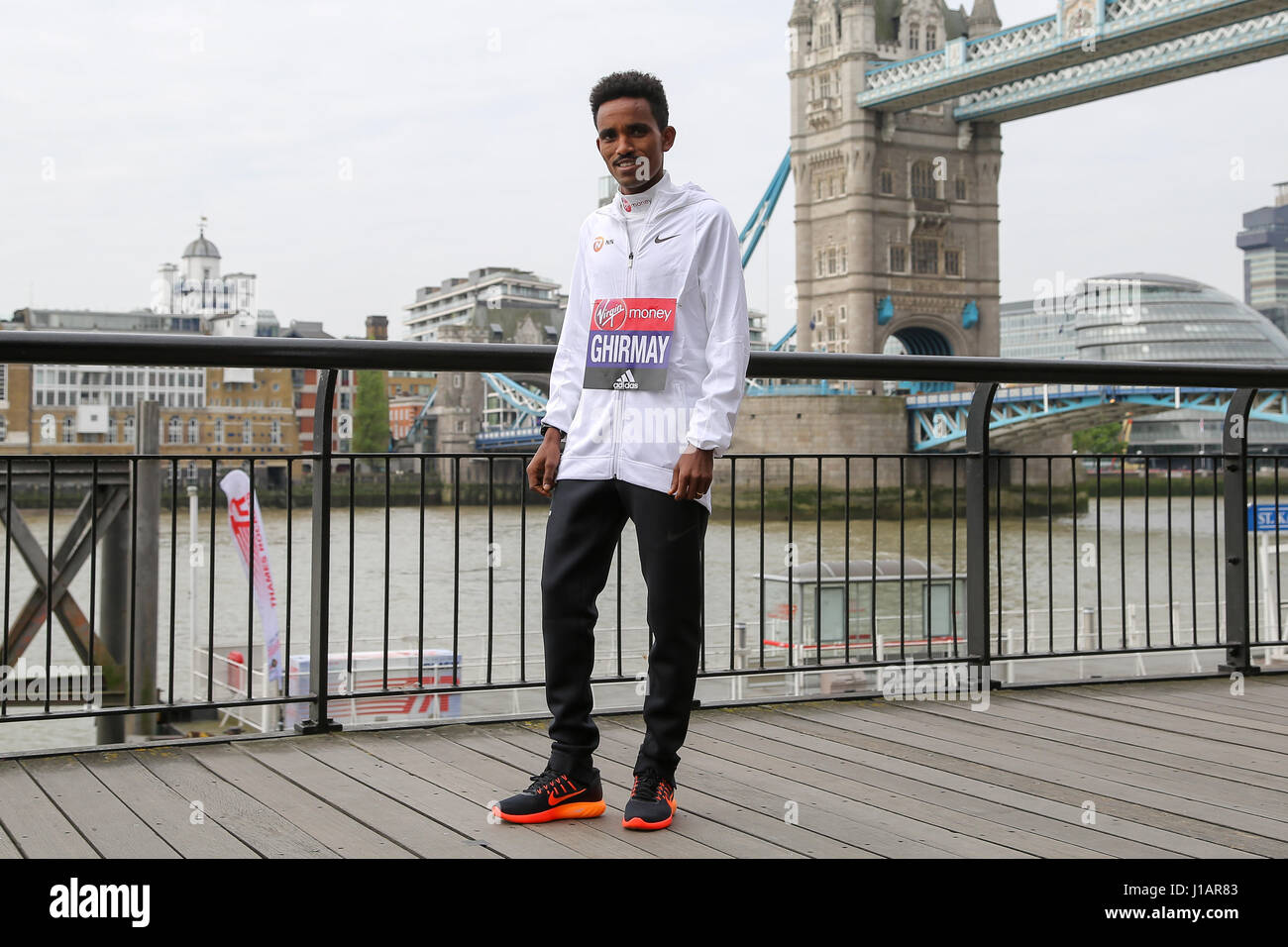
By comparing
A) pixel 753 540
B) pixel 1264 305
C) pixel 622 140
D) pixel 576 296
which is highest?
pixel 1264 305

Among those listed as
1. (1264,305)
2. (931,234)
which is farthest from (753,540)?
(1264,305)

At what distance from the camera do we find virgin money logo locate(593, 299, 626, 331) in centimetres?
235

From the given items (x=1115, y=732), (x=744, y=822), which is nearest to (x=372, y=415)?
(x=1115, y=732)

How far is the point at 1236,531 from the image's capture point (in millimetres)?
4098

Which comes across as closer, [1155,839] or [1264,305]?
[1155,839]

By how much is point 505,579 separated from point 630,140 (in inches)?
863

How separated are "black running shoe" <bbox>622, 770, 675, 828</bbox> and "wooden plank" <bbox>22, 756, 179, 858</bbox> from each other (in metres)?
0.77

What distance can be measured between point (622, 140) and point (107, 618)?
6501 mm

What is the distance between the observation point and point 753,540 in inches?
1005

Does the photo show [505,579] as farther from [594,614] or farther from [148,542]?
[594,614]

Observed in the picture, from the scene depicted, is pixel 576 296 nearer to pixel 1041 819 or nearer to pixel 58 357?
pixel 58 357

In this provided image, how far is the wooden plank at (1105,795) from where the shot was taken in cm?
228

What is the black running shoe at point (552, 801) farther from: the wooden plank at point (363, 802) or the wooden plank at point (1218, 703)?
the wooden plank at point (1218, 703)
